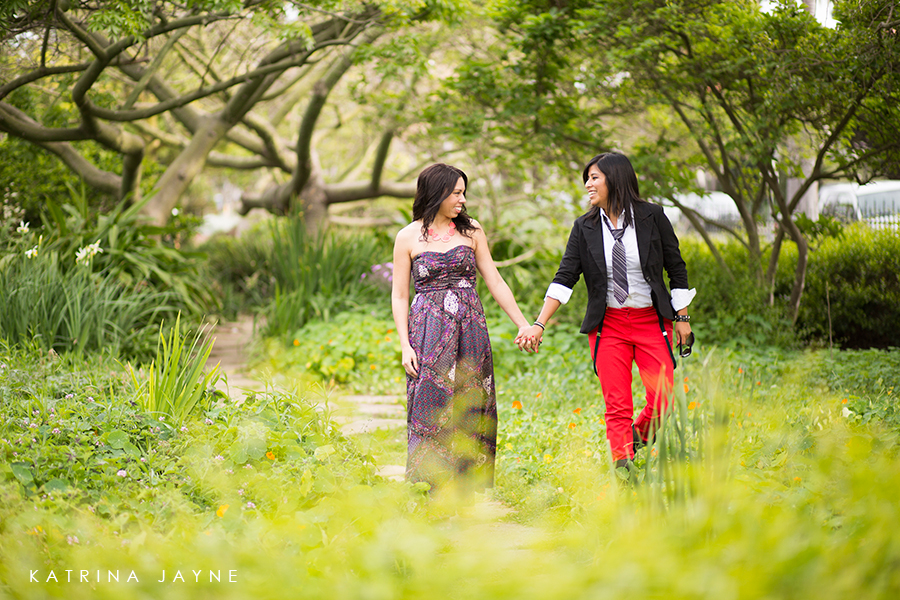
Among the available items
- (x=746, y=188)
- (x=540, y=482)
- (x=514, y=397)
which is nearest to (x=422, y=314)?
(x=540, y=482)

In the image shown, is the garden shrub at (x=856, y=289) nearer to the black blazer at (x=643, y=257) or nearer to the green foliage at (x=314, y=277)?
the black blazer at (x=643, y=257)

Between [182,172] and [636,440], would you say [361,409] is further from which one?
[182,172]

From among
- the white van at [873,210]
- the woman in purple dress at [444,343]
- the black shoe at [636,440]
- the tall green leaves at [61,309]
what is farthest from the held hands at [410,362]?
the white van at [873,210]

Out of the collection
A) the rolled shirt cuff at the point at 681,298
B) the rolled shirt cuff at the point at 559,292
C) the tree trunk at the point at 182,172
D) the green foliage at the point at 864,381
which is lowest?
the green foliage at the point at 864,381

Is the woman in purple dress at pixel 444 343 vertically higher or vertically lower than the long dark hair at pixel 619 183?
lower

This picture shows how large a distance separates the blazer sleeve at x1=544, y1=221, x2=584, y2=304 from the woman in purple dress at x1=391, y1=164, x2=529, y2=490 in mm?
229

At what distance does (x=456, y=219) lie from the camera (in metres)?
3.37

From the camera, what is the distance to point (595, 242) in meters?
3.26

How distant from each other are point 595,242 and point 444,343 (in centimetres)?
89

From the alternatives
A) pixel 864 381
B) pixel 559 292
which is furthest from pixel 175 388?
pixel 864 381

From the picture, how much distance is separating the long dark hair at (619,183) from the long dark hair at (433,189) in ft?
2.27

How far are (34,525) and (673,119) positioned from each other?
7450 millimetres

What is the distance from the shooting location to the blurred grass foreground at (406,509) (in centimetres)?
163

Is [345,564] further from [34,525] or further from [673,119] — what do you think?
[673,119]
